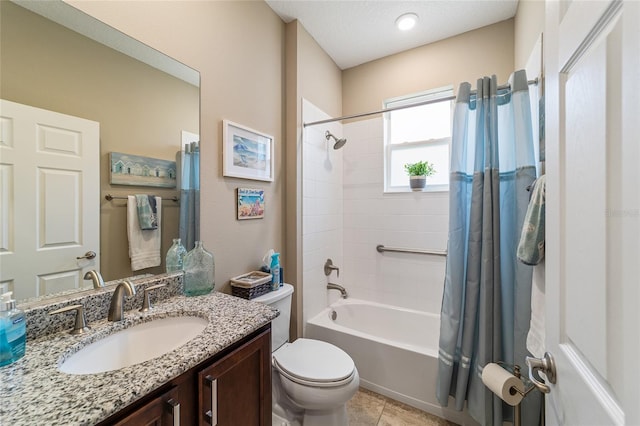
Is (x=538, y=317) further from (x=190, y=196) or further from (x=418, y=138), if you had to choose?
(x=418, y=138)

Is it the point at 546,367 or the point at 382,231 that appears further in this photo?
the point at 382,231

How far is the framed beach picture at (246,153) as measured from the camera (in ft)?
4.89

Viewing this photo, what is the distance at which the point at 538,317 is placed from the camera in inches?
41.4

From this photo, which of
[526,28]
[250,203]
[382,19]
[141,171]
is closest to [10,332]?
[141,171]

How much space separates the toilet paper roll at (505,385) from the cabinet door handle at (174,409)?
1076 millimetres

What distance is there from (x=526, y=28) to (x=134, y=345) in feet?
8.75

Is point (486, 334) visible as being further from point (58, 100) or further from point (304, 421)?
point (58, 100)

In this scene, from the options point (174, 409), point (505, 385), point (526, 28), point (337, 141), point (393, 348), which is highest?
point (526, 28)

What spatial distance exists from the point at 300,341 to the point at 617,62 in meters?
1.78

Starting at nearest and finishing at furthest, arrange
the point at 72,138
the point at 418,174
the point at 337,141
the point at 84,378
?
the point at 84,378, the point at 72,138, the point at 418,174, the point at 337,141

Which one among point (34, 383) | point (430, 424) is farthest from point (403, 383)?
point (34, 383)

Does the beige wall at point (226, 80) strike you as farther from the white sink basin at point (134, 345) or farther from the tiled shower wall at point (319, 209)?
the white sink basin at point (134, 345)

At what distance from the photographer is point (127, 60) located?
109 centimetres

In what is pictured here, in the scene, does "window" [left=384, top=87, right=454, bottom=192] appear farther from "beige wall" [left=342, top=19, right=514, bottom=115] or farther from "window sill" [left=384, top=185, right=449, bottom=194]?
"beige wall" [left=342, top=19, right=514, bottom=115]
